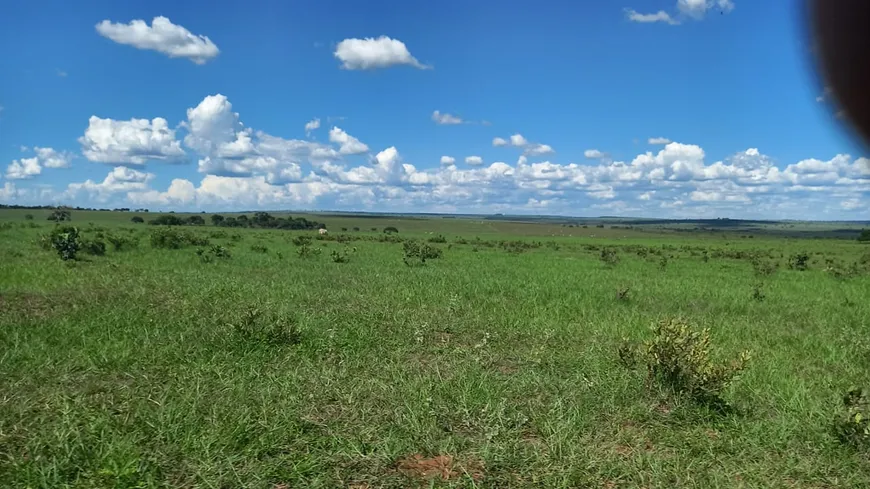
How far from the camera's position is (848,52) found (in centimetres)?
200

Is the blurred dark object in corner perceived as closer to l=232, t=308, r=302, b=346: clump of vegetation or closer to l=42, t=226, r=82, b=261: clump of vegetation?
l=232, t=308, r=302, b=346: clump of vegetation

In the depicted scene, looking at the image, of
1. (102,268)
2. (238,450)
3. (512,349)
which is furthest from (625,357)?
(102,268)

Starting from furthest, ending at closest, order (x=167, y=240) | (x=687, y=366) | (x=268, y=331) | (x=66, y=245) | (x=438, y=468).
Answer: (x=167, y=240)
(x=66, y=245)
(x=268, y=331)
(x=687, y=366)
(x=438, y=468)

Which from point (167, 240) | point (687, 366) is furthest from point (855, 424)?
point (167, 240)

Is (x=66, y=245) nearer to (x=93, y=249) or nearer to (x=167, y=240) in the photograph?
(x=93, y=249)

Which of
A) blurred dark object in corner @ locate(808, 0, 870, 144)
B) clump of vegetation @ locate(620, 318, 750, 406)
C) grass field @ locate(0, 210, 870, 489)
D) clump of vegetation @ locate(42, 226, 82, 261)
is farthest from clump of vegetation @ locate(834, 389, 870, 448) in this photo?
clump of vegetation @ locate(42, 226, 82, 261)

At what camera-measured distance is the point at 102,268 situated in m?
15.8

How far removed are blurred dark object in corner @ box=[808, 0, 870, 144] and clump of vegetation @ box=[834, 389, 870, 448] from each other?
392 centimetres

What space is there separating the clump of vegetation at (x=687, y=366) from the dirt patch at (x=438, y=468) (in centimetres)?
263

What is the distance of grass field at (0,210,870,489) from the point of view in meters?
4.40

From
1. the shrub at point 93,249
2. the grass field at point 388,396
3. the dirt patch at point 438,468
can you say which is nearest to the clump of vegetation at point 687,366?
the grass field at point 388,396

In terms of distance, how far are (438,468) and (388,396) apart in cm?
151

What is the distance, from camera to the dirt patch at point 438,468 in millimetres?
4367

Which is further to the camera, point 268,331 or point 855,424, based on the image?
point 268,331
